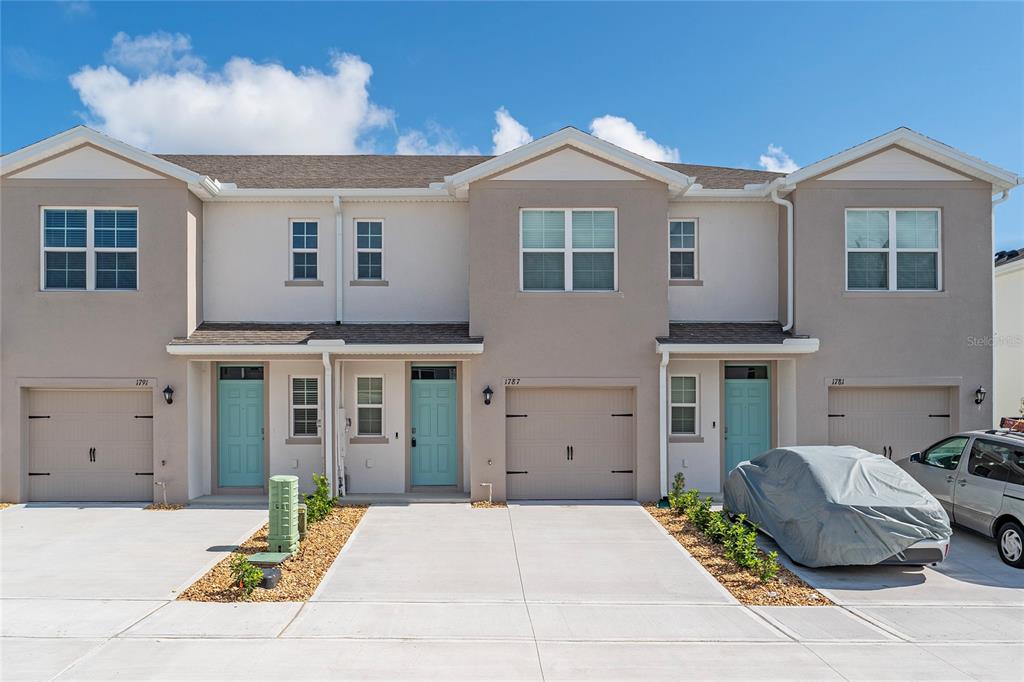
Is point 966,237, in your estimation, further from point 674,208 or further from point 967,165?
point 674,208

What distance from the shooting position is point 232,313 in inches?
513

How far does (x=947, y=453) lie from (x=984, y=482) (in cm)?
93

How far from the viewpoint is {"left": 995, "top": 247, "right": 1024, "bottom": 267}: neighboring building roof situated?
772 inches

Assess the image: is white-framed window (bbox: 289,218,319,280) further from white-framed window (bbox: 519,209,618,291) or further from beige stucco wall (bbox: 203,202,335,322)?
white-framed window (bbox: 519,209,618,291)

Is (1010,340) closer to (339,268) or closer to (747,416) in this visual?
(747,416)

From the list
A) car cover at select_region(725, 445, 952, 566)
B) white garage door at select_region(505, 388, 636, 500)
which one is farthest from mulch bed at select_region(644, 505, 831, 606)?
white garage door at select_region(505, 388, 636, 500)

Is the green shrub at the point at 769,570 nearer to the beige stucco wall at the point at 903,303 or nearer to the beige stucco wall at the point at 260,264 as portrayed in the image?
the beige stucco wall at the point at 903,303

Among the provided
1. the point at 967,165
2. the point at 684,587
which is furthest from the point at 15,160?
the point at 967,165

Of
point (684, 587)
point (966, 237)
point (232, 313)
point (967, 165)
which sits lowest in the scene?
point (684, 587)

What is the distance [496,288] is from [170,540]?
6.60 m

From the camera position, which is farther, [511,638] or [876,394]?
[876,394]

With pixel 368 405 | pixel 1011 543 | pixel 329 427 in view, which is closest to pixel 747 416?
pixel 1011 543

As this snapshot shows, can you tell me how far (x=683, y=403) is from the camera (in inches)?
516

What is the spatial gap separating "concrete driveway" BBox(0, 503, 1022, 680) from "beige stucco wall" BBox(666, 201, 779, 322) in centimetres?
585
